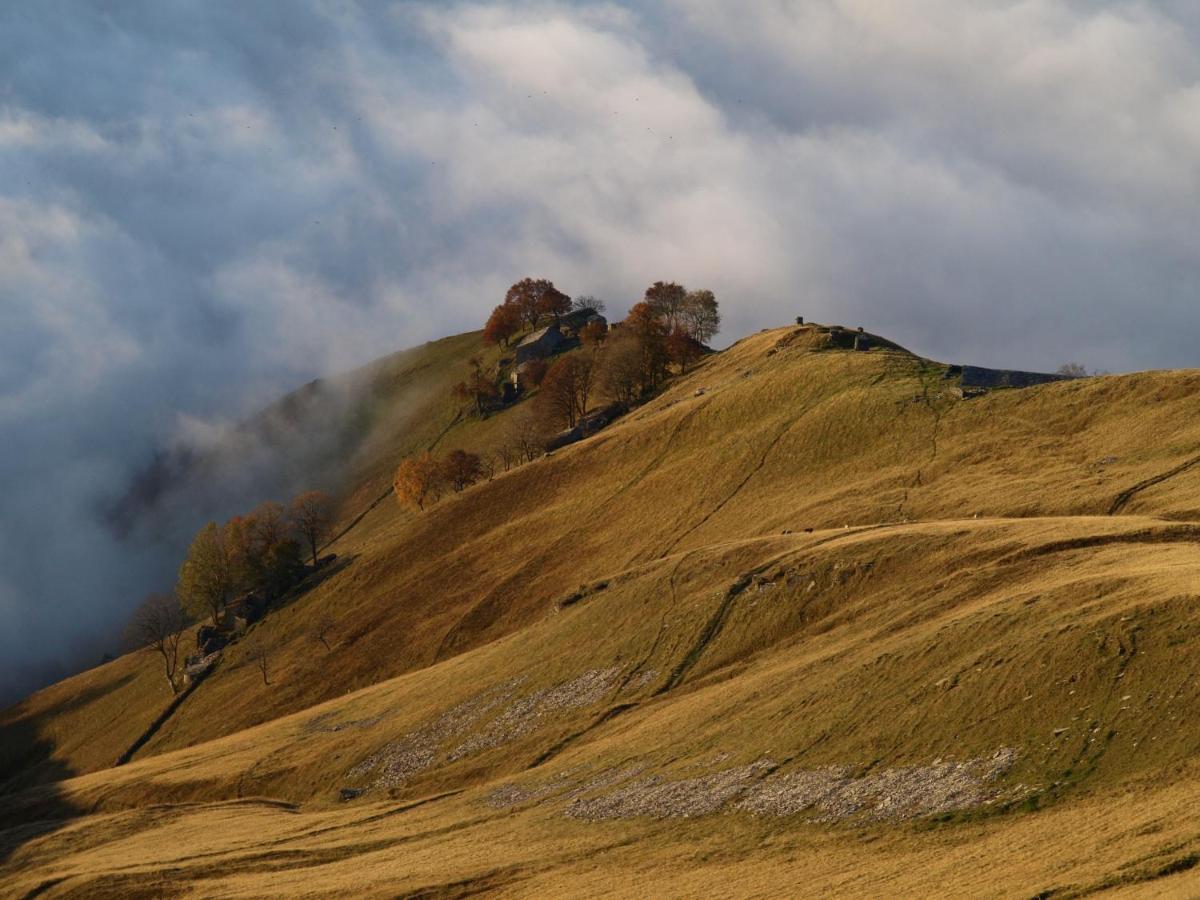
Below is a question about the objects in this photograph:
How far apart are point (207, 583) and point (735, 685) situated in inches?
4576

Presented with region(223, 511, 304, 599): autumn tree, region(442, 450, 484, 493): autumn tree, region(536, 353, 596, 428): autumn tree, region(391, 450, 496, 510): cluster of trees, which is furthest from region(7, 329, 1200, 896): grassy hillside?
region(536, 353, 596, 428): autumn tree

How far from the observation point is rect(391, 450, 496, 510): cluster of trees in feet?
563

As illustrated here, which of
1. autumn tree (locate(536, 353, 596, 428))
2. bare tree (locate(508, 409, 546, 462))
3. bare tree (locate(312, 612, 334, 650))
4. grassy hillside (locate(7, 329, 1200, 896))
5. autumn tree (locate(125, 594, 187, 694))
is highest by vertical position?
autumn tree (locate(536, 353, 596, 428))

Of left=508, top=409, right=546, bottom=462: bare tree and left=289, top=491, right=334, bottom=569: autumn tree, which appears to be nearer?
left=289, top=491, right=334, bottom=569: autumn tree

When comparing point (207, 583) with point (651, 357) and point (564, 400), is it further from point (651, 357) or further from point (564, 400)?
point (651, 357)

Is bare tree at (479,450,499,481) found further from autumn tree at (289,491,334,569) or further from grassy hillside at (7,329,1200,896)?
autumn tree at (289,491,334,569)

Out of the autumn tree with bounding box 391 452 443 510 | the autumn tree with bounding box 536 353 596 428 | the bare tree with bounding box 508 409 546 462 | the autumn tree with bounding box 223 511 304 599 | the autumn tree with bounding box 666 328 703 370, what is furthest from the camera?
the autumn tree with bounding box 666 328 703 370

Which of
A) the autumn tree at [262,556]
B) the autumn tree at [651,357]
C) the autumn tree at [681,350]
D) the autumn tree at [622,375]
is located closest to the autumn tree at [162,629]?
the autumn tree at [262,556]

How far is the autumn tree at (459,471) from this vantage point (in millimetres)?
172125

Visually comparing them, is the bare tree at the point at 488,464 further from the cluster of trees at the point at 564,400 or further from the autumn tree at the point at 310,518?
the autumn tree at the point at 310,518

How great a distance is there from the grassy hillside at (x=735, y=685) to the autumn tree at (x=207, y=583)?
14.2 m

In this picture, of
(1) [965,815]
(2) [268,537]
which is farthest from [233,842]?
(2) [268,537]

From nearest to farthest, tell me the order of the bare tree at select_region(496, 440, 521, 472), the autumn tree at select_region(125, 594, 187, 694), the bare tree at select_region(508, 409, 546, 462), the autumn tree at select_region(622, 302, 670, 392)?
the autumn tree at select_region(125, 594, 187, 694), the bare tree at select_region(508, 409, 546, 462), the bare tree at select_region(496, 440, 521, 472), the autumn tree at select_region(622, 302, 670, 392)

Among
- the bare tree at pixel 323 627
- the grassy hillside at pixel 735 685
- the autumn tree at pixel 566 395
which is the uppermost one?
the autumn tree at pixel 566 395
